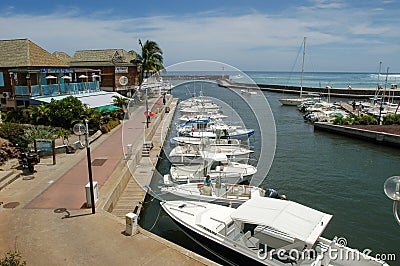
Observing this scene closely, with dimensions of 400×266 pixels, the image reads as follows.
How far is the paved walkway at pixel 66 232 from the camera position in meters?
8.46

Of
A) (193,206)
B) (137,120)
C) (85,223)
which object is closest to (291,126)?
(137,120)

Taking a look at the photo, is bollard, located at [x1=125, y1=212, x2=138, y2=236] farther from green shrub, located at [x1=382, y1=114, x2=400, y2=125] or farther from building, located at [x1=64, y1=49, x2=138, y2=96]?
green shrub, located at [x1=382, y1=114, x2=400, y2=125]

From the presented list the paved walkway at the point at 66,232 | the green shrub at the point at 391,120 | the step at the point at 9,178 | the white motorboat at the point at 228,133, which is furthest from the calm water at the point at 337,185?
the green shrub at the point at 391,120

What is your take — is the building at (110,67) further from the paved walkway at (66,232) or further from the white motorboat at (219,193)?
the white motorboat at (219,193)

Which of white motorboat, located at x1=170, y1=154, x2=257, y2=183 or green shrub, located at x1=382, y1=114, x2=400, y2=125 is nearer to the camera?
white motorboat, located at x1=170, y1=154, x2=257, y2=183

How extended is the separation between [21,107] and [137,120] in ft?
34.4

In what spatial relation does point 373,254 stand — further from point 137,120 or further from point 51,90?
point 51,90

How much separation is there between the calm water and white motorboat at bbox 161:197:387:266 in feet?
3.20

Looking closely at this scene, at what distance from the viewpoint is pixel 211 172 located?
58.3 ft

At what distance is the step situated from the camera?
528 inches

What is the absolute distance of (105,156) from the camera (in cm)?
1894

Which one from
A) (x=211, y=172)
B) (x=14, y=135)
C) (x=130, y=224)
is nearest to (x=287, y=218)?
(x=130, y=224)

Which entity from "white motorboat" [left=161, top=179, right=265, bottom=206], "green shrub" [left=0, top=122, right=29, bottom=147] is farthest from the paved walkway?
"green shrub" [left=0, top=122, right=29, bottom=147]

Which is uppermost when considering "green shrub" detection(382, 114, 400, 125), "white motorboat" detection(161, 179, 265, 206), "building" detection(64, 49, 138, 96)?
"building" detection(64, 49, 138, 96)
